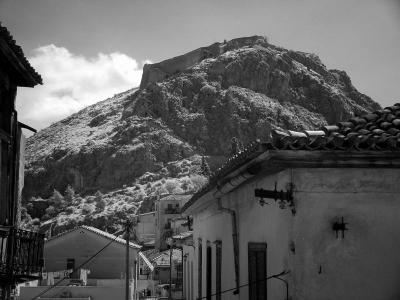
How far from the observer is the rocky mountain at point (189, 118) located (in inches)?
5438

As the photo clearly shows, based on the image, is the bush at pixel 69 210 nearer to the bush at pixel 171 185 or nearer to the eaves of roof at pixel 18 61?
the bush at pixel 171 185

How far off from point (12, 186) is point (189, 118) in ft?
454

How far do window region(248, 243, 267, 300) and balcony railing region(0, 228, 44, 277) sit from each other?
148 inches

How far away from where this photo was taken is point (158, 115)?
15025 cm

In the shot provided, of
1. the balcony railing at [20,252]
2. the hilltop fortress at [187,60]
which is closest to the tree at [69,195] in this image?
the hilltop fortress at [187,60]

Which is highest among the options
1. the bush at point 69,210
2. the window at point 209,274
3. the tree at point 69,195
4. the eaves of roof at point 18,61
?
the tree at point 69,195

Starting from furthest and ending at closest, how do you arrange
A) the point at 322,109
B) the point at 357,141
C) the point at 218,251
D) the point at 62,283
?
the point at 322,109 → the point at 62,283 → the point at 218,251 → the point at 357,141

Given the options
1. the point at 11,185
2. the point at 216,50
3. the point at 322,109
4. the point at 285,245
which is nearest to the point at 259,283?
the point at 285,245

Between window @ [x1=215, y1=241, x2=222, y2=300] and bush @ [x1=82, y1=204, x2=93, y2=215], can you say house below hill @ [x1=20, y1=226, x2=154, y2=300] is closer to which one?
window @ [x1=215, y1=241, x2=222, y2=300]

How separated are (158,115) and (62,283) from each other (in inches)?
4718

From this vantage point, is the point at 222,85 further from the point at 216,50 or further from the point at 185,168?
the point at 185,168

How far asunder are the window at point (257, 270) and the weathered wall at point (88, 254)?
29247 millimetres

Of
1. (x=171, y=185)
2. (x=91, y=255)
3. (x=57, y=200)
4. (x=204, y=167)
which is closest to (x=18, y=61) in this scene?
(x=91, y=255)

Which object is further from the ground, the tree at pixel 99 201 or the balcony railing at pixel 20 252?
the tree at pixel 99 201
